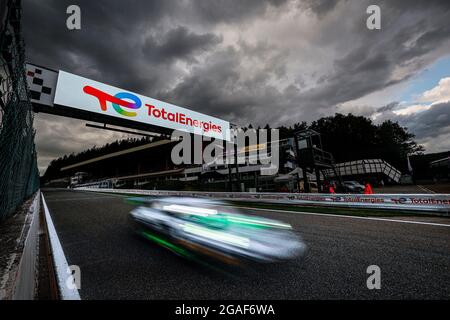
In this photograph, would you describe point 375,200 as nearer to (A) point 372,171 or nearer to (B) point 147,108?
(B) point 147,108

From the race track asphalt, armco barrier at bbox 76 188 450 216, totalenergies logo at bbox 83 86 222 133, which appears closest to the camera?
the race track asphalt

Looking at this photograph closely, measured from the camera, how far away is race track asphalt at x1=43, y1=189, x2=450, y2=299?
217 cm

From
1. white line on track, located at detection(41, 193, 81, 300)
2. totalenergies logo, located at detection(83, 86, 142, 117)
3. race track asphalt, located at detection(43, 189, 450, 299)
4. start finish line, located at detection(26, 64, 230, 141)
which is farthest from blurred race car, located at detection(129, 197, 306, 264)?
totalenergies logo, located at detection(83, 86, 142, 117)

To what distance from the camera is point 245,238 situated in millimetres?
3584

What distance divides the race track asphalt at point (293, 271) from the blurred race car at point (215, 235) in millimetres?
278

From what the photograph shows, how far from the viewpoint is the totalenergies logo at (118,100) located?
9812 mm

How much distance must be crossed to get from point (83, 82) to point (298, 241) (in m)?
11.0

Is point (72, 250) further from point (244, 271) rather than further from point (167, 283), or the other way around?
point (244, 271)

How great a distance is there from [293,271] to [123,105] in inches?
435

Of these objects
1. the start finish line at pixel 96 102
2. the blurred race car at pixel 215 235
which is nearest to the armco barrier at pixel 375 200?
the blurred race car at pixel 215 235

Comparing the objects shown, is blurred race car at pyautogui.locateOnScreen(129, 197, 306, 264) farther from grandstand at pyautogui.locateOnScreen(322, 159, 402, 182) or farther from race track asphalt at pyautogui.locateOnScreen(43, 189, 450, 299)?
grandstand at pyautogui.locateOnScreen(322, 159, 402, 182)

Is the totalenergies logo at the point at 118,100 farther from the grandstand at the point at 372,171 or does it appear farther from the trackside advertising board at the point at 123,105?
the grandstand at the point at 372,171

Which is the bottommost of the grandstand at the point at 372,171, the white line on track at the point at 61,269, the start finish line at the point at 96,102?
the white line on track at the point at 61,269

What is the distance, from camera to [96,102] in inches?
386
